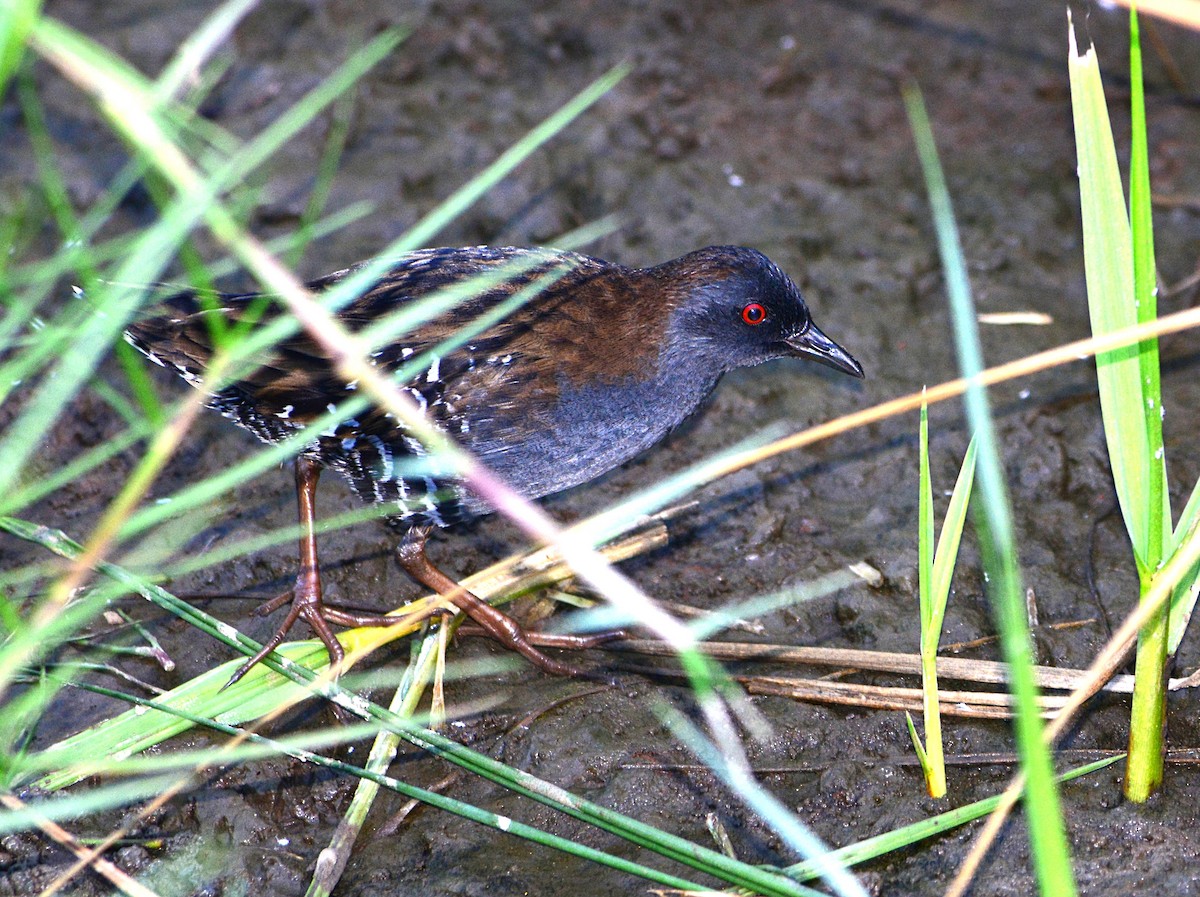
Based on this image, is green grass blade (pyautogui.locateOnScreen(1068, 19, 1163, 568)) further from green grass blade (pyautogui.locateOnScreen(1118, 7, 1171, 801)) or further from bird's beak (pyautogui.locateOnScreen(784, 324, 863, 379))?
bird's beak (pyautogui.locateOnScreen(784, 324, 863, 379))

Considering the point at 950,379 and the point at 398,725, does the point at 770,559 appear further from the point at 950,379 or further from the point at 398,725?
the point at 398,725

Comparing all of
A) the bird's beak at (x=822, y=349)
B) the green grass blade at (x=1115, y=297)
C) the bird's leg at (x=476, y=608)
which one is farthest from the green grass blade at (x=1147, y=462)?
the bird's leg at (x=476, y=608)

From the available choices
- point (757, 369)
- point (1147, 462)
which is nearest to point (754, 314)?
point (757, 369)

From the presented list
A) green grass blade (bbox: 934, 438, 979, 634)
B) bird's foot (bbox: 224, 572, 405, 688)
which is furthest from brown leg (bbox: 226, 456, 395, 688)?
green grass blade (bbox: 934, 438, 979, 634)

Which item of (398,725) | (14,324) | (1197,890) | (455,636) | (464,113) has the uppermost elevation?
(14,324)

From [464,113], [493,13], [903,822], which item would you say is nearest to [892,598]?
[903,822]

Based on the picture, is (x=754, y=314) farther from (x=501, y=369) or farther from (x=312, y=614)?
(x=312, y=614)

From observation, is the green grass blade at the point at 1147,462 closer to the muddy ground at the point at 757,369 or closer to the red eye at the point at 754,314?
the muddy ground at the point at 757,369

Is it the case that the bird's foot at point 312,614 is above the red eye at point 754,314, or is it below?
below
